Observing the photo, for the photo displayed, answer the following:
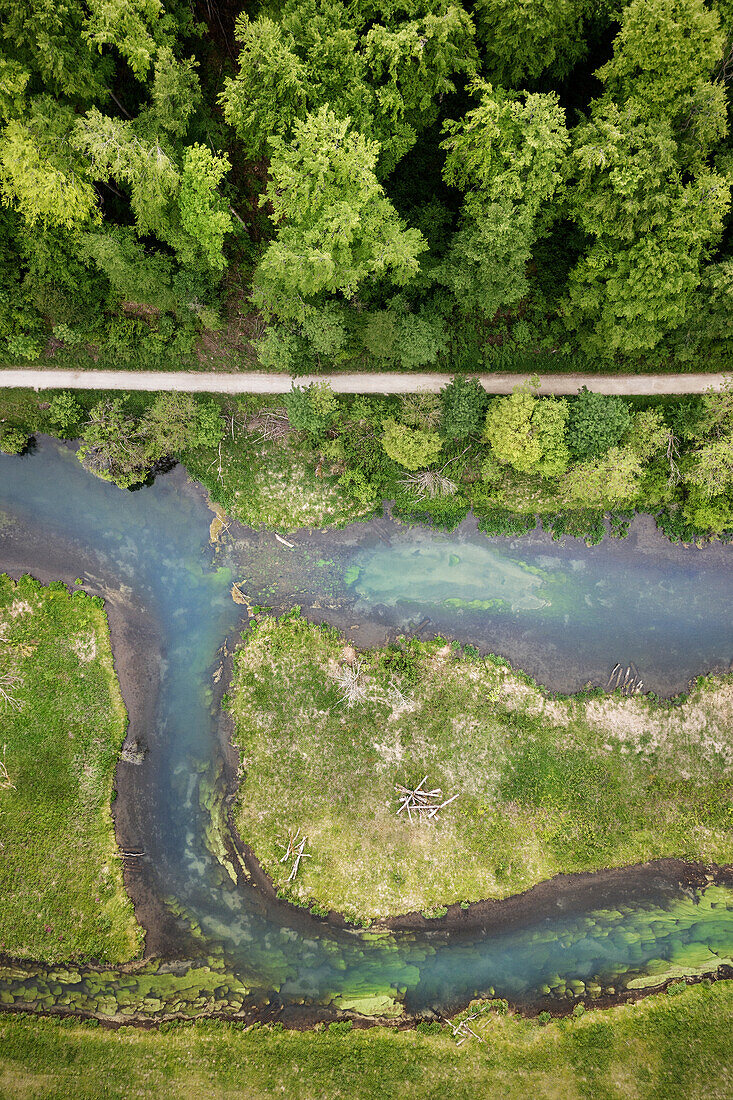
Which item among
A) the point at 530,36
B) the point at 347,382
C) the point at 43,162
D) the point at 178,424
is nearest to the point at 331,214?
the point at 347,382

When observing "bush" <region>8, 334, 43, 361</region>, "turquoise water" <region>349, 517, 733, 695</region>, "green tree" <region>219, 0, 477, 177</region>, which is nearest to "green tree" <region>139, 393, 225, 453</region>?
"bush" <region>8, 334, 43, 361</region>

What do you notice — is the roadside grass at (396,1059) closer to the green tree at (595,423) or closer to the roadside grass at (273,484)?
the roadside grass at (273,484)

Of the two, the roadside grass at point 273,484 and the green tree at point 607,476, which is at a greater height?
the green tree at point 607,476

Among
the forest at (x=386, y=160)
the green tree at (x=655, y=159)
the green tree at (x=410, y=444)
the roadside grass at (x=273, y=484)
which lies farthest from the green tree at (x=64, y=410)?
the green tree at (x=655, y=159)

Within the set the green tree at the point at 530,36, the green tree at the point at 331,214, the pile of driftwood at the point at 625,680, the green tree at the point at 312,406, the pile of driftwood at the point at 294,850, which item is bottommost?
the pile of driftwood at the point at 294,850

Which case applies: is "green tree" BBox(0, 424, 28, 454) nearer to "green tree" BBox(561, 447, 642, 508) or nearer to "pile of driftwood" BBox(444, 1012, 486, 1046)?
"green tree" BBox(561, 447, 642, 508)

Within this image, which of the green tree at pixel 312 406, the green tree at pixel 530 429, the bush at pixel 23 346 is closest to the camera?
the green tree at pixel 530 429
